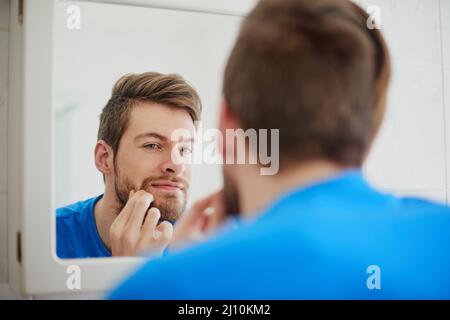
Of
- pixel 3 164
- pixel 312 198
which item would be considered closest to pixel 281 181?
pixel 312 198

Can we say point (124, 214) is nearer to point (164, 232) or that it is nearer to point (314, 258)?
point (164, 232)

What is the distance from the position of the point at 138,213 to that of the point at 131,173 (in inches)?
3.0

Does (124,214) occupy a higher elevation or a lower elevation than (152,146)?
lower

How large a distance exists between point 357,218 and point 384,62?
20 centimetres

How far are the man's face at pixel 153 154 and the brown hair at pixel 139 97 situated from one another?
12 mm

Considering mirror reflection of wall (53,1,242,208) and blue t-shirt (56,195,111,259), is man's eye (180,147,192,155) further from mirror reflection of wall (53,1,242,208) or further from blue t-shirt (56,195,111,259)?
blue t-shirt (56,195,111,259)

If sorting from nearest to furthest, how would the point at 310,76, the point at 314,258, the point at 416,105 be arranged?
the point at 314,258 < the point at 310,76 < the point at 416,105

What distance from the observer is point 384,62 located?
0.52 meters

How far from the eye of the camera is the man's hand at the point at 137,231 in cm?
93

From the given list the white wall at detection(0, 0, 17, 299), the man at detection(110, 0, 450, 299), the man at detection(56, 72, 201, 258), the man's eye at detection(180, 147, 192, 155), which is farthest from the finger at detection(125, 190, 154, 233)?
the man at detection(110, 0, 450, 299)

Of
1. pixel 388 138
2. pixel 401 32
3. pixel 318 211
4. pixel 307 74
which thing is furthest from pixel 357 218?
pixel 401 32

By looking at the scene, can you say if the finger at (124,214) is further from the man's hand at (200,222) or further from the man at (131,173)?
the man's hand at (200,222)

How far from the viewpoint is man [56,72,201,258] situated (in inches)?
36.4

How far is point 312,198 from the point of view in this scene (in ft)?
1.37
